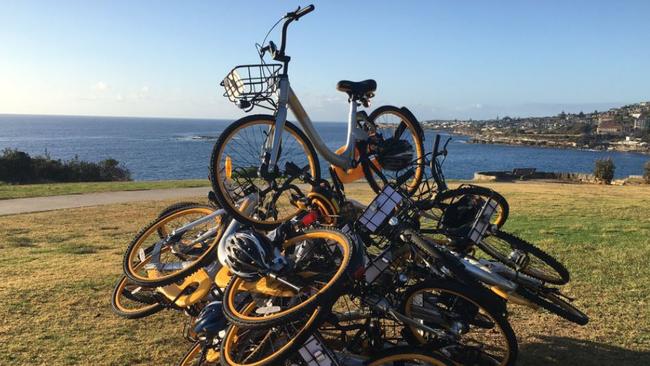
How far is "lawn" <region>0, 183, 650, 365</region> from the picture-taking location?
5410mm

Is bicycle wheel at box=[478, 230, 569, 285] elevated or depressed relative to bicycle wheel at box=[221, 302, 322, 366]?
elevated

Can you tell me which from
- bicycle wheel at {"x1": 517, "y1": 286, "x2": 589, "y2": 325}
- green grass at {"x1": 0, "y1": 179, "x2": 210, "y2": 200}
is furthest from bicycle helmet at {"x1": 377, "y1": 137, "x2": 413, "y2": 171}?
green grass at {"x1": 0, "y1": 179, "x2": 210, "y2": 200}

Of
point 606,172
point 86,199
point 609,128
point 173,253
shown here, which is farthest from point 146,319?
point 609,128

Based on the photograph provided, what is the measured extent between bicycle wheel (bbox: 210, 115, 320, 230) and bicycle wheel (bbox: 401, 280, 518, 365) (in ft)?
4.78

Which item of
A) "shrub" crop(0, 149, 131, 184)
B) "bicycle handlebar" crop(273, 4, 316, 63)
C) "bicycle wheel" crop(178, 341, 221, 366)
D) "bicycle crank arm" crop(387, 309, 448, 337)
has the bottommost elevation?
"shrub" crop(0, 149, 131, 184)

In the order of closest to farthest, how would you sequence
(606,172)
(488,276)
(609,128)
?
(488,276)
(606,172)
(609,128)

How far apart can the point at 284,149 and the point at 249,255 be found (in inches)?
57.0

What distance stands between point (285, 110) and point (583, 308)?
15.0ft

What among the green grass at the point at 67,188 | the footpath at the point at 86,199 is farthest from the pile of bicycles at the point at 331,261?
the green grass at the point at 67,188

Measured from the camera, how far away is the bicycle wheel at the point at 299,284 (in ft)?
11.7

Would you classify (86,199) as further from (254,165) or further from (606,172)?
(606,172)

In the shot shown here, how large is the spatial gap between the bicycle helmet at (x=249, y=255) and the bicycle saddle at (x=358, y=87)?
2.15 meters

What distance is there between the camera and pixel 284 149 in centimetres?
507

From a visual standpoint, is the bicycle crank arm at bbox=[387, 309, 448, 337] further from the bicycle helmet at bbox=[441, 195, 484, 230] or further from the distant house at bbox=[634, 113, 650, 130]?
the distant house at bbox=[634, 113, 650, 130]
